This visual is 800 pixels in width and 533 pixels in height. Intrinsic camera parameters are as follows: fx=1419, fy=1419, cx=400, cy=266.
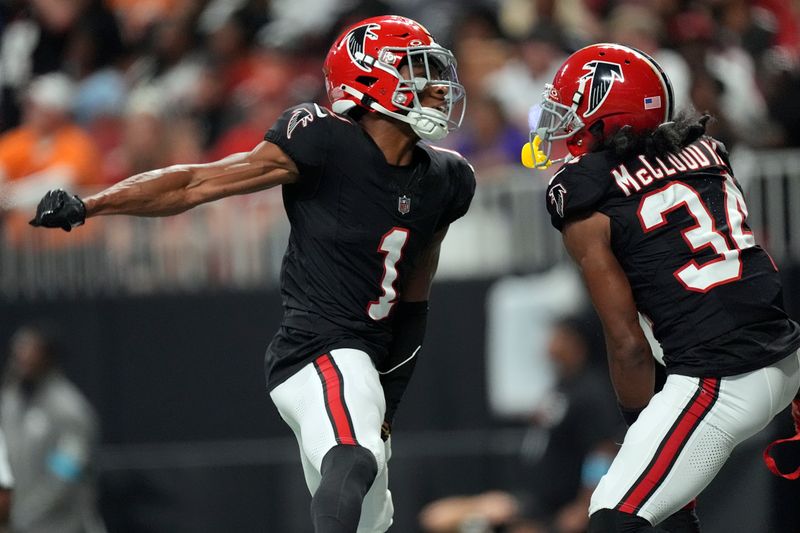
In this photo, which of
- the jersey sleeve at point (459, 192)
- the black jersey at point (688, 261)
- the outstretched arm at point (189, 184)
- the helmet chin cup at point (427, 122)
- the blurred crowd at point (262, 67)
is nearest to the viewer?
the black jersey at point (688, 261)

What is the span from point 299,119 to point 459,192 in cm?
74

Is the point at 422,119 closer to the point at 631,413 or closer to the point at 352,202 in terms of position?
the point at 352,202

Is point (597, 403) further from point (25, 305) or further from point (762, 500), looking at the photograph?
point (25, 305)

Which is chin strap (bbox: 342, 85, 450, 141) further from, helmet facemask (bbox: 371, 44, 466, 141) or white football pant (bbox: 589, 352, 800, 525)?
white football pant (bbox: 589, 352, 800, 525)

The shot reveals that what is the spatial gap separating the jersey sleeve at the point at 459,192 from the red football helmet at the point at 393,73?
261 millimetres

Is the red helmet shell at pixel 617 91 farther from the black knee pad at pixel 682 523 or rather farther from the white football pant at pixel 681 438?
the black knee pad at pixel 682 523

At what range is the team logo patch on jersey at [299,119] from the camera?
16.7 feet

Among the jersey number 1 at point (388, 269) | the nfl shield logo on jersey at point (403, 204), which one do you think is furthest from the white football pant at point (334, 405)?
the nfl shield logo on jersey at point (403, 204)

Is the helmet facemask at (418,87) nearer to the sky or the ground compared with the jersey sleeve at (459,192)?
nearer to the sky

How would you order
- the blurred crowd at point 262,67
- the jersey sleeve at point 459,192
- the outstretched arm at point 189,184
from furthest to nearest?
1. the blurred crowd at point 262,67
2. the jersey sleeve at point 459,192
3. the outstretched arm at point 189,184

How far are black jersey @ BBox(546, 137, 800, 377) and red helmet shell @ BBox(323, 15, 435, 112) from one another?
811 millimetres

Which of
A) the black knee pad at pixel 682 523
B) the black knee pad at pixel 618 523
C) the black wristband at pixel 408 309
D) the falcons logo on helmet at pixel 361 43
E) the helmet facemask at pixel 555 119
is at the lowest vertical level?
the black knee pad at pixel 682 523

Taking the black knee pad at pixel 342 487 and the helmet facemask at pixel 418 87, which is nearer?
the black knee pad at pixel 342 487

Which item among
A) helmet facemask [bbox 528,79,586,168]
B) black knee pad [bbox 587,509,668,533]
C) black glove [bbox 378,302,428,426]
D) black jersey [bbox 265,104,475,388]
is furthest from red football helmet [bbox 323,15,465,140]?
black knee pad [bbox 587,509,668,533]
